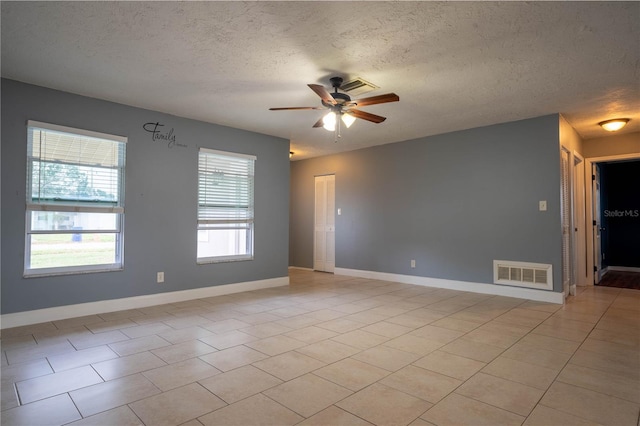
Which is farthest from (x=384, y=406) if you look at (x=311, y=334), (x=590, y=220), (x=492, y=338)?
(x=590, y=220)

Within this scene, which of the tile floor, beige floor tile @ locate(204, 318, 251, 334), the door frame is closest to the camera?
the tile floor

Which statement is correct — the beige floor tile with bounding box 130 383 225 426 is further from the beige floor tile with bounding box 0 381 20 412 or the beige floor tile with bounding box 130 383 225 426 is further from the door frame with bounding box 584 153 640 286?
the door frame with bounding box 584 153 640 286

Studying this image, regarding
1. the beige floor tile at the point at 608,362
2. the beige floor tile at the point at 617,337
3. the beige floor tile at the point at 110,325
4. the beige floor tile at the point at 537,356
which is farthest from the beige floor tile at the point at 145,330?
the beige floor tile at the point at 617,337

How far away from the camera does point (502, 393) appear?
7.30ft

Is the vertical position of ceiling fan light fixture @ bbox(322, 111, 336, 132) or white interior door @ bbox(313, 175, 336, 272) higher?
ceiling fan light fixture @ bbox(322, 111, 336, 132)

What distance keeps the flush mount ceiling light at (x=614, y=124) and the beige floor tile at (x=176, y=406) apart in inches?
235

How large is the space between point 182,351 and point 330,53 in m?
A: 2.80

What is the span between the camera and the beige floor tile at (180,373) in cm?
233

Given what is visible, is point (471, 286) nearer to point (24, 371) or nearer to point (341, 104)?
point (341, 104)

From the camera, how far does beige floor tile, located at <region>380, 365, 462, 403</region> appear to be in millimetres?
2209

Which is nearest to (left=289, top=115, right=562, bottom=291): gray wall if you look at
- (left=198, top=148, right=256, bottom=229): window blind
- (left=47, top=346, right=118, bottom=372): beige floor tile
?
(left=198, top=148, right=256, bottom=229): window blind

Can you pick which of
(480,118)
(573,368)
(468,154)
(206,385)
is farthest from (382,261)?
(206,385)

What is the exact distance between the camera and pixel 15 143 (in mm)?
3559

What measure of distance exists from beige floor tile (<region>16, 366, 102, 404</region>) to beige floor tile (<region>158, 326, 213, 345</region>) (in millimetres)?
743
